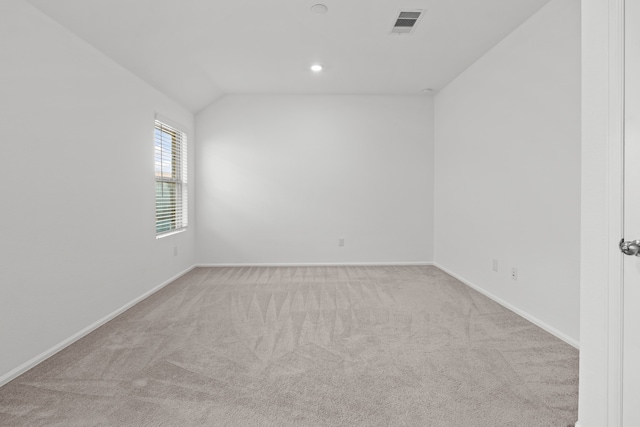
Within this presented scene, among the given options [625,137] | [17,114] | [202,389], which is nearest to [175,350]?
[202,389]

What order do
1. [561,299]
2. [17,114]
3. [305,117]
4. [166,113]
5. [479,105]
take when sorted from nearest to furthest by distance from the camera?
1. [17,114]
2. [561,299]
3. [479,105]
4. [166,113]
5. [305,117]

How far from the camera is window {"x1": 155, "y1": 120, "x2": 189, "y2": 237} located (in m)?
3.97

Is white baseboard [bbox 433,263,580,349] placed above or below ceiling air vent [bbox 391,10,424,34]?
below

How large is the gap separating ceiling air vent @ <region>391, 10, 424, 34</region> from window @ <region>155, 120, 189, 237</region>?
2.89 meters

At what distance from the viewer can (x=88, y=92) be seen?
8.63 ft

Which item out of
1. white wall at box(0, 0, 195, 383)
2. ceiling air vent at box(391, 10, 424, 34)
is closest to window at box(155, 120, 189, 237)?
white wall at box(0, 0, 195, 383)

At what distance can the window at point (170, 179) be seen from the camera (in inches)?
156

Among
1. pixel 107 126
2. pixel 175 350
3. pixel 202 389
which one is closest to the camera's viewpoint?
pixel 202 389

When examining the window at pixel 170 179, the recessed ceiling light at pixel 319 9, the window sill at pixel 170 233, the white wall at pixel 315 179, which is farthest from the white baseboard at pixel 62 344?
the recessed ceiling light at pixel 319 9

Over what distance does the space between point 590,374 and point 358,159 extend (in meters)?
4.04

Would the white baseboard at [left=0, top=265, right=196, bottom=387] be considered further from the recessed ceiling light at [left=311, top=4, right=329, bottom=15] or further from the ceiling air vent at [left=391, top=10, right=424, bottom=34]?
the ceiling air vent at [left=391, top=10, right=424, bottom=34]

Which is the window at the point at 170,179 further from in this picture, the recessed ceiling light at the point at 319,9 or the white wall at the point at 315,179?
the recessed ceiling light at the point at 319,9

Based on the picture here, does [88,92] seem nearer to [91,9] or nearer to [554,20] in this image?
[91,9]

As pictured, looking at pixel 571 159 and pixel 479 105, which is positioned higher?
pixel 479 105
